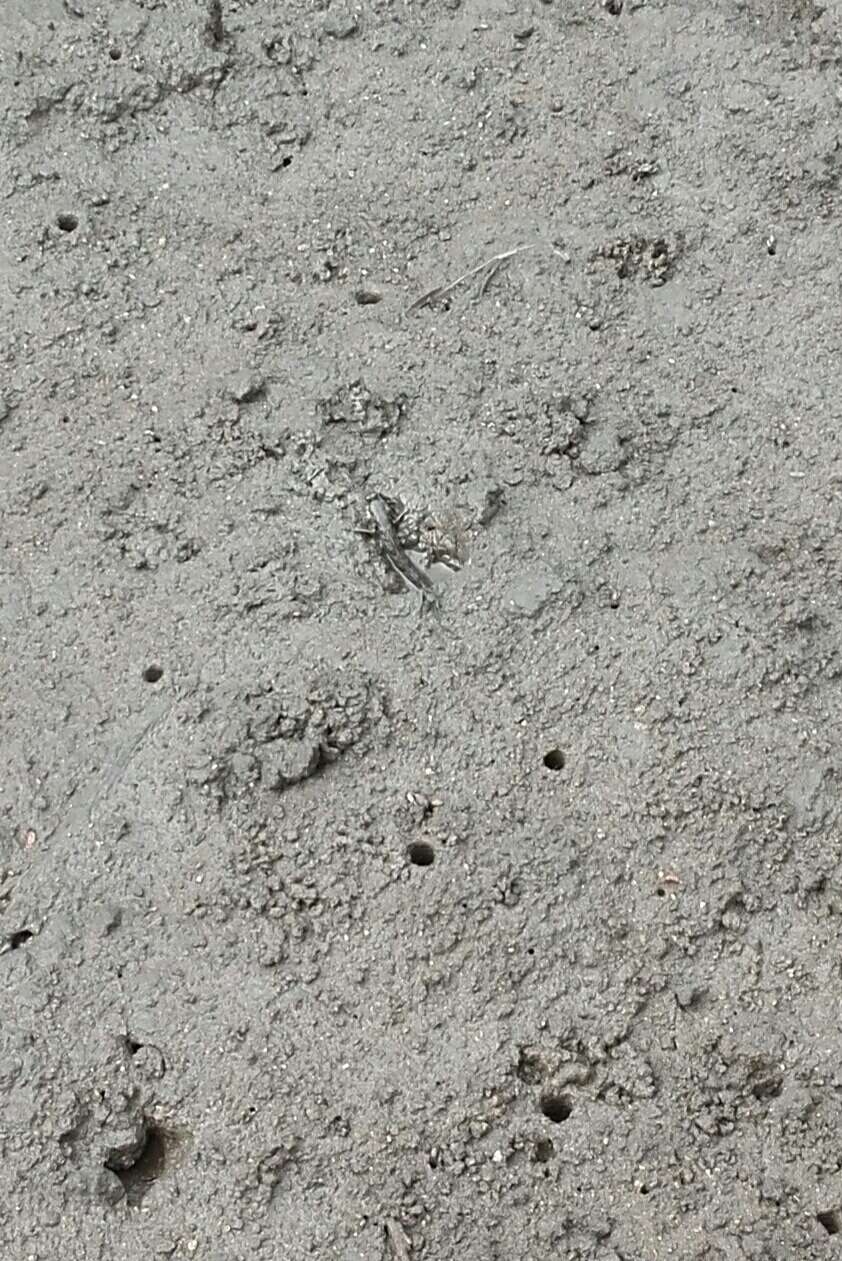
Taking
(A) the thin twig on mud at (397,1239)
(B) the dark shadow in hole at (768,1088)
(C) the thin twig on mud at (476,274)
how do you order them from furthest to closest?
(C) the thin twig on mud at (476,274) → (B) the dark shadow in hole at (768,1088) → (A) the thin twig on mud at (397,1239)

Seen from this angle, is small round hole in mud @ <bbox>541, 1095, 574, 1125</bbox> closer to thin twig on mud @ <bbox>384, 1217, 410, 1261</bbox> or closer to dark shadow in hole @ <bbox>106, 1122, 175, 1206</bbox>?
thin twig on mud @ <bbox>384, 1217, 410, 1261</bbox>

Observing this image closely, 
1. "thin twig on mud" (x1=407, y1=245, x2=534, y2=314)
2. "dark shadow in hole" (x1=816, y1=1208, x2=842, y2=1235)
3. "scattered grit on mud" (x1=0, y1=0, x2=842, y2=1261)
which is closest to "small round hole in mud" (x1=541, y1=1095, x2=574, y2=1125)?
"scattered grit on mud" (x1=0, y1=0, x2=842, y2=1261)

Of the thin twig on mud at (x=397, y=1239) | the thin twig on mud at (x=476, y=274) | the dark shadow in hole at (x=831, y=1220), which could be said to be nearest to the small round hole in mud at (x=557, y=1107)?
the thin twig on mud at (x=397, y=1239)

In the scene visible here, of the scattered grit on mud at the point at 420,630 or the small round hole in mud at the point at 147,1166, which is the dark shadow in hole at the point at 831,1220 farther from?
the small round hole in mud at the point at 147,1166

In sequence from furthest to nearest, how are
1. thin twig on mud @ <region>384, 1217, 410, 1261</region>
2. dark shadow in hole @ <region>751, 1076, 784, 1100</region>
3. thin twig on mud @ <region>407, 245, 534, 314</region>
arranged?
thin twig on mud @ <region>407, 245, 534, 314</region>
dark shadow in hole @ <region>751, 1076, 784, 1100</region>
thin twig on mud @ <region>384, 1217, 410, 1261</region>

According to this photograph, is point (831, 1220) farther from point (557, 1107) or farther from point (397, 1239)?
point (397, 1239)

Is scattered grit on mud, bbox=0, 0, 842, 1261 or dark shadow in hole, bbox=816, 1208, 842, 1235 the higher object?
scattered grit on mud, bbox=0, 0, 842, 1261

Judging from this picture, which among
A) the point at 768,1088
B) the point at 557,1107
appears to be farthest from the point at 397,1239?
the point at 768,1088

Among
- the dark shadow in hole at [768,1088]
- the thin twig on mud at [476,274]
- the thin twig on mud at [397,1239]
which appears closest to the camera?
the thin twig on mud at [397,1239]
